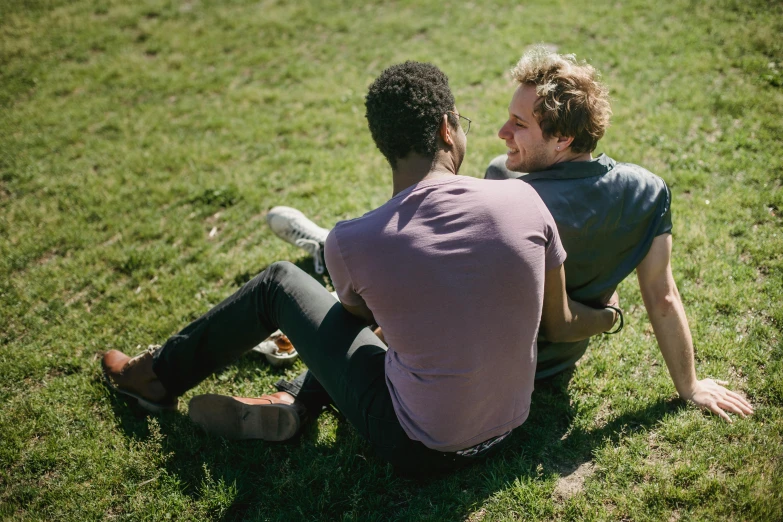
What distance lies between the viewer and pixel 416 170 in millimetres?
2230

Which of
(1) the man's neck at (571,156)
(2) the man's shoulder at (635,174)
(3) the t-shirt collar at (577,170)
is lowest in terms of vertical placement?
(2) the man's shoulder at (635,174)

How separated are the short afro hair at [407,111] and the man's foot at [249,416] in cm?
161

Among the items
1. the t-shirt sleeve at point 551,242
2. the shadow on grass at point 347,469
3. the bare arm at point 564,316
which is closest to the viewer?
the t-shirt sleeve at point 551,242

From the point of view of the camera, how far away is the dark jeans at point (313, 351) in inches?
96.7

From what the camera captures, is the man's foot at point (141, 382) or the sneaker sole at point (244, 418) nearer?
the sneaker sole at point (244, 418)

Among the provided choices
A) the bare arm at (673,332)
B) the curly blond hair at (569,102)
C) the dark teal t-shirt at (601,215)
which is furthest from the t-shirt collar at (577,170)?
the bare arm at (673,332)

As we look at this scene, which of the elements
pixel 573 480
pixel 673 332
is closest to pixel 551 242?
pixel 673 332

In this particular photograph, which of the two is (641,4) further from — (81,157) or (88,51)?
(88,51)

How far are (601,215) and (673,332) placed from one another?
2.80 ft

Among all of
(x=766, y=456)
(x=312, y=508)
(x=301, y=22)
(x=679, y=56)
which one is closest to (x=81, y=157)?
(x=301, y=22)

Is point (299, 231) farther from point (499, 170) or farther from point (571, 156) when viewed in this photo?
point (571, 156)

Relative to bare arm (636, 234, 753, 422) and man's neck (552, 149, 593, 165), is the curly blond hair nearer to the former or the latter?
man's neck (552, 149, 593, 165)

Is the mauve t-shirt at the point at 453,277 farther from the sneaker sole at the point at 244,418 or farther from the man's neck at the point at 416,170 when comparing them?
the sneaker sole at the point at 244,418

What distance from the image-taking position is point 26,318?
4195mm
